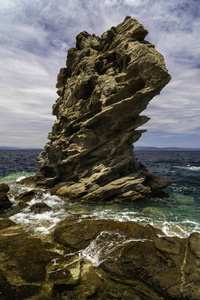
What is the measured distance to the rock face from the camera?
1980cm

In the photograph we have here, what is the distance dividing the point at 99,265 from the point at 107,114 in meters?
16.4

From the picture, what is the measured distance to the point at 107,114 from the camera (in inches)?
835

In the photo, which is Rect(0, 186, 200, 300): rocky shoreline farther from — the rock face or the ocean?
the rock face

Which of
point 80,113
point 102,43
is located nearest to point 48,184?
point 80,113

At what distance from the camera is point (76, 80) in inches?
981

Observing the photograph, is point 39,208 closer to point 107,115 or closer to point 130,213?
point 130,213

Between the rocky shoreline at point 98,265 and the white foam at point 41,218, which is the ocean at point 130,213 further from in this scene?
the rocky shoreline at point 98,265

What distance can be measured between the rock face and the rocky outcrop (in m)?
10.2

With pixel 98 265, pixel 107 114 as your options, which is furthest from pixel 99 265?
pixel 107 114

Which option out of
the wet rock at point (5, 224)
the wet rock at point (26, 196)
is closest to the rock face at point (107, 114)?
the wet rock at point (26, 196)

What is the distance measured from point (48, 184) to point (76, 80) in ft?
54.6

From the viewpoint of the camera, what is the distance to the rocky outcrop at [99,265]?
22.6ft

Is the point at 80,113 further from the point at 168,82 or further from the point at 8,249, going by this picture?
the point at 8,249

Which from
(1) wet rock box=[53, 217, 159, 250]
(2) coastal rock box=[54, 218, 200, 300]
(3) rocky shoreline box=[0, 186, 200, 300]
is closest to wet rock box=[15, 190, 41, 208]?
(3) rocky shoreline box=[0, 186, 200, 300]
